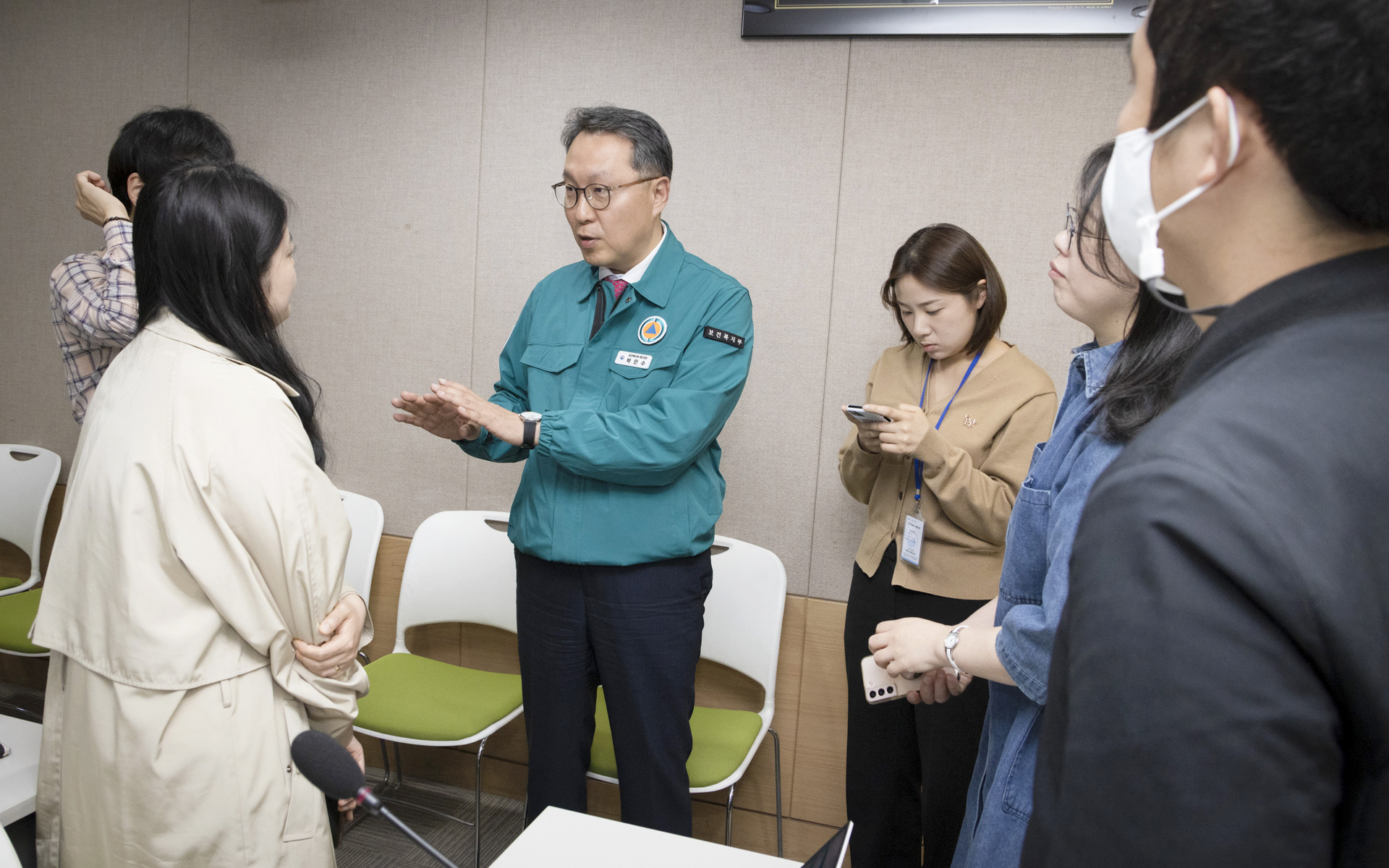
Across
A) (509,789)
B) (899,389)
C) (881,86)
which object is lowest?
(509,789)

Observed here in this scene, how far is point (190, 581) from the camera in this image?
1247 mm

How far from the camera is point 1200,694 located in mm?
410

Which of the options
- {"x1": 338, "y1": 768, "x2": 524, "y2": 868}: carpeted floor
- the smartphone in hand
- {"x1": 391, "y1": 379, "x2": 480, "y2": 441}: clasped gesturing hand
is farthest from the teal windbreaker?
{"x1": 338, "y1": 768, "x2": 524, "y2": 868}: carpeted floor

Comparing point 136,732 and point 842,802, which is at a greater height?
point 136,732

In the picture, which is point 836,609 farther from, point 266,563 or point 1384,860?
point 1384,860

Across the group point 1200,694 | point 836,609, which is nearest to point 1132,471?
point 1200,694

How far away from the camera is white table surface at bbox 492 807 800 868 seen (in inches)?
45.6

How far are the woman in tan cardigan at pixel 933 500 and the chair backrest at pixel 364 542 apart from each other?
160 cm

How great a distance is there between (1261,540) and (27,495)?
390 centimetres

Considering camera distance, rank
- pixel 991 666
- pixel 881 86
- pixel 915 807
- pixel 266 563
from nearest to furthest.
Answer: pixel 991 666
pixel 266 563
pixel 915 807
pixel 881 86

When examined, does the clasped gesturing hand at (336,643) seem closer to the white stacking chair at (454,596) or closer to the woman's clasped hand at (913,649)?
the woman's clasped hand at (913,649)

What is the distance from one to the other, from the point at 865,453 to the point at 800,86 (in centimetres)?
114

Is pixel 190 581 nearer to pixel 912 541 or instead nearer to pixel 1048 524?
pixel 1048 524

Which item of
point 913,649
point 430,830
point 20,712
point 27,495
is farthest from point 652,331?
point 20,712
